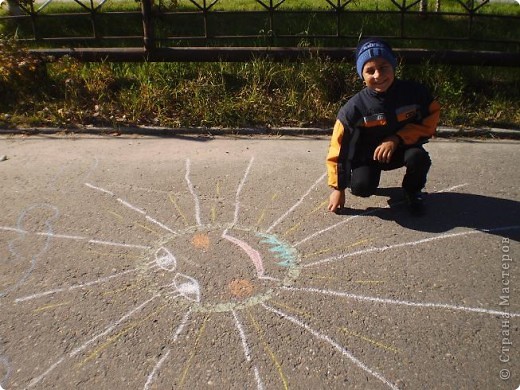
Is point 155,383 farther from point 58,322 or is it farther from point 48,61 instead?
point 48,61

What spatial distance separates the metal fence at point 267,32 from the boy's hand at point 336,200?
213 centimetres

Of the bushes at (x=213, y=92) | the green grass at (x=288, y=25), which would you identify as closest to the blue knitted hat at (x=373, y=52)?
the bushes at (x=213, y=92)

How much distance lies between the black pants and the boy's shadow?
168mm

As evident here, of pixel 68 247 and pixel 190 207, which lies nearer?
pixel 68 247

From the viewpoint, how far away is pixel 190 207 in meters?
3.20

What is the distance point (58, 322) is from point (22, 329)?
15 centimetres

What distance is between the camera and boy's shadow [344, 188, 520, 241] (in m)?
2.93

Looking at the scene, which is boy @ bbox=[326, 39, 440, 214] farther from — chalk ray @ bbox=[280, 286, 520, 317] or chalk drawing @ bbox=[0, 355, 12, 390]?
chalk drawing @ bbox=[0, 355, 12, 390]

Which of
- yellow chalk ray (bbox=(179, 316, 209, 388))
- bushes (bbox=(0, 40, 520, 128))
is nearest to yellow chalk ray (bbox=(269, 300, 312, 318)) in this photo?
yellow chalk ray (bbox=(179, 316, 209, 388))

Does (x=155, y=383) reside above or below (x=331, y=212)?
below

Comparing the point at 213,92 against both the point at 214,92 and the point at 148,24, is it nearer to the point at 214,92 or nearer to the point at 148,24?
the point at 214,92

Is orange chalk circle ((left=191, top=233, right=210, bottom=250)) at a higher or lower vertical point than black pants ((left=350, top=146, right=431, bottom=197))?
lower

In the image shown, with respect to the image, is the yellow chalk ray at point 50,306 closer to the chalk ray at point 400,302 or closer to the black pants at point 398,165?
the chalk ray at point 400,302

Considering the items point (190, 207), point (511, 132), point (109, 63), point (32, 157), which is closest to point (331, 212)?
point (190, 207)
